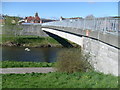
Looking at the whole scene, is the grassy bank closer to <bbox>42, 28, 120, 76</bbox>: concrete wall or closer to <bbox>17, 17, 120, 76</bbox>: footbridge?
<bbox>17, 17, 120, 76</bbox>: footbridge

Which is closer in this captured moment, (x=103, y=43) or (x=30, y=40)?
(x=103, y=43)

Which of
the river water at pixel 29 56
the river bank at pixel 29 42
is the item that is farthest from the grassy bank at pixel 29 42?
the river water at pixel 29 56

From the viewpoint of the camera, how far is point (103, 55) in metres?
Result: 12.3

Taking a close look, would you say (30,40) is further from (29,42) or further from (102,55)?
(102,55)

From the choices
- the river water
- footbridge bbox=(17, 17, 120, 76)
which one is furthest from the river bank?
footbridge bbox=(17, 17, 120, 76)

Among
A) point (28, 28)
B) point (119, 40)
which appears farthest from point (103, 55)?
point (28, 28)

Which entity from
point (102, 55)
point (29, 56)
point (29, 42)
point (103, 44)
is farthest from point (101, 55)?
point (29, 42)

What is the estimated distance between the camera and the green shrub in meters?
13.5

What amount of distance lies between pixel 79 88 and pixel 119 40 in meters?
3.02

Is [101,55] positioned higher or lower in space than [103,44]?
lower

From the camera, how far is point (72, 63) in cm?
1358

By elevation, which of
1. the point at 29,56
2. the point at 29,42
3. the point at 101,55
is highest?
the point at 101,55

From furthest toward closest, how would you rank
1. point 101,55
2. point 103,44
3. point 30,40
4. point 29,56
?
1. point 30,40
2. point 29,56
3. point 101,55
4. point 103,44

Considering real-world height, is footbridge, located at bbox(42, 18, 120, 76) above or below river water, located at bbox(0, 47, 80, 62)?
above
